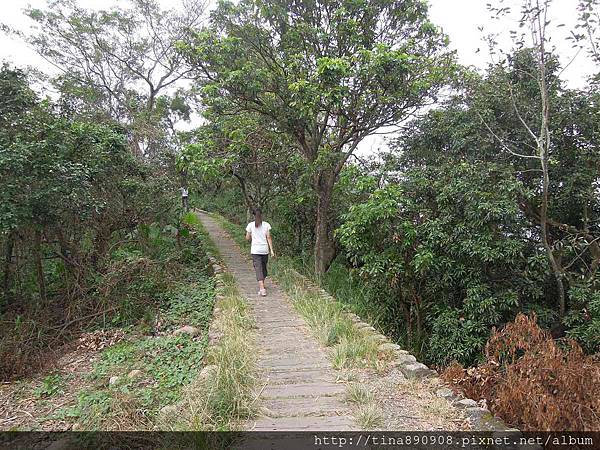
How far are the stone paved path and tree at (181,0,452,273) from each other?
3904mm

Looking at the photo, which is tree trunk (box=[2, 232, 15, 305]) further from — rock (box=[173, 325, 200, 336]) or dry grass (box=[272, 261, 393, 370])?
dry grass (box=[272, 261, 393, 370])

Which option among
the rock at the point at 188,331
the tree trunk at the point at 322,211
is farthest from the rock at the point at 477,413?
the tree trunk at the point at 322,211

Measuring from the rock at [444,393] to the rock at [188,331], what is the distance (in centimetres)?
357

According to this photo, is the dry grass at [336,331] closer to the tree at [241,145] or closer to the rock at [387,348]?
the rock at [387,348]

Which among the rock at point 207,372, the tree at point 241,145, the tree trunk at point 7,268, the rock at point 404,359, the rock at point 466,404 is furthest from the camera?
the tree at point 241,145

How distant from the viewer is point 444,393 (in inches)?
148

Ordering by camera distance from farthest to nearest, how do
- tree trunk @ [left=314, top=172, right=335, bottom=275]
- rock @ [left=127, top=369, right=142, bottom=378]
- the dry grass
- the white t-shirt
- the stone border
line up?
tree trunk @ [left=314, top=172, right=335, bottom=275] < the white t-shirt < rock @ [left=127, top=369, right=142, bottom=378] < the dry grass < the stone border

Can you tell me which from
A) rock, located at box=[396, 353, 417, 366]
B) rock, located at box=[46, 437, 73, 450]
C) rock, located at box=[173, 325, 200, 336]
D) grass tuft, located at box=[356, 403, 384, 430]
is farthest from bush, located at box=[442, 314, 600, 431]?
rock, located at box=[46, 437, 73, 450]

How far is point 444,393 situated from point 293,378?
156 cm

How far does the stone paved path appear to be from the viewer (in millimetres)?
3371

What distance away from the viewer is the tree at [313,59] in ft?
24.2

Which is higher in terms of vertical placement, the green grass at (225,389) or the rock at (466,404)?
the green grass at (225,389)

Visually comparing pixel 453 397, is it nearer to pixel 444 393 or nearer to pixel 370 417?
pixel 444 393

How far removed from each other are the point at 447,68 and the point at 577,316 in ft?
16.3
